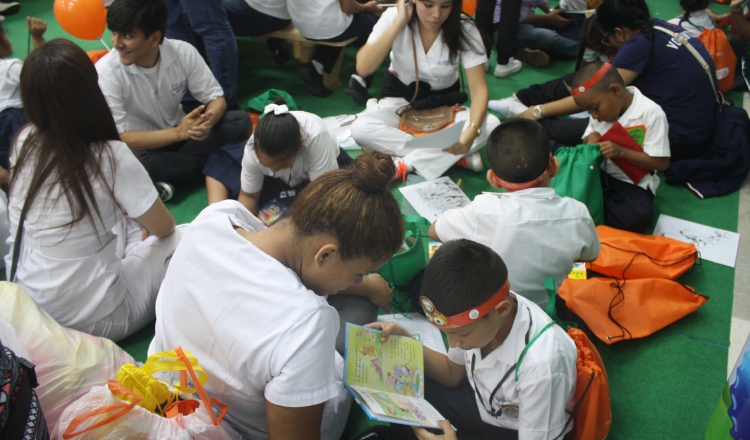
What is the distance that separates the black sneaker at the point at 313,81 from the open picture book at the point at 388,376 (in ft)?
9.11

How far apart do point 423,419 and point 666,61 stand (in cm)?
247

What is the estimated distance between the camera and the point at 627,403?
1.96 meters

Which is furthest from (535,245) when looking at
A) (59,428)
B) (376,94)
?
(376,94)

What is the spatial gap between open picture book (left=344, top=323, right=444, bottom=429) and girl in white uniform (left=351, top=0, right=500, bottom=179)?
1607mm

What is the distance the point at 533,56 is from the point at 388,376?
11.7ft

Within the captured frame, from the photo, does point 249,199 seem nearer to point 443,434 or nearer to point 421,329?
point 421,329

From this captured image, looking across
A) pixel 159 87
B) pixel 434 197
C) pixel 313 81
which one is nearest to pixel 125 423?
pixel 434 197

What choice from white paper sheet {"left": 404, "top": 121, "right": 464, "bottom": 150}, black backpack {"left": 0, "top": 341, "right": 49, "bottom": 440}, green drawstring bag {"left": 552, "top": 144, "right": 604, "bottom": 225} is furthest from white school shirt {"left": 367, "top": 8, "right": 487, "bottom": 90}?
black backpack {"left": 0, "top": 341, "right": 49, "bottom": 440}

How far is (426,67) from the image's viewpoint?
3.13 m

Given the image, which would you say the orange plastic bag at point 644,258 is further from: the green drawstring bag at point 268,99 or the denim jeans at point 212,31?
the denim jeans at point 212,31

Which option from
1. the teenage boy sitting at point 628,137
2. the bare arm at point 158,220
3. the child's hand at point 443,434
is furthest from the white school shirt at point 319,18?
the child's hand at point 443,434

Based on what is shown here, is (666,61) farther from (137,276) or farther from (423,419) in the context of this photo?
(137,276)

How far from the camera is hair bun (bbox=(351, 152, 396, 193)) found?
4.00ft

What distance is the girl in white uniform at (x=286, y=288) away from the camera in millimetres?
1146
